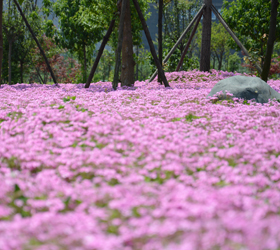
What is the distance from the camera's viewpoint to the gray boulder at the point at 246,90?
772 centimetres

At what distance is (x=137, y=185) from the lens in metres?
2.72

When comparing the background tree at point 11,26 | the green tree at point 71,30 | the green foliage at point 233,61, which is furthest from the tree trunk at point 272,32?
the green foliage at point 233,61

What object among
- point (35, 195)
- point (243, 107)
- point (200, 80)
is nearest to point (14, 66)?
point (200, 80)

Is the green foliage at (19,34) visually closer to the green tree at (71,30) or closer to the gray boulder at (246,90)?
the green tree at (71,30)

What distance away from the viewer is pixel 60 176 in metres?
3.11

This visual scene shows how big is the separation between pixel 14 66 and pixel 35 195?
30090 millimetres

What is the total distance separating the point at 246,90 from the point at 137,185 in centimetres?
614

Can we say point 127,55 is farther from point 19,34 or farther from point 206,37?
point 19,34

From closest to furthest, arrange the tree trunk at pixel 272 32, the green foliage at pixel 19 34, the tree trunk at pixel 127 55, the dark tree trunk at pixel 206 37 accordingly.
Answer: the tree trunk at pixel 272 32, the tree trunk at pixel 127 55, the dark tree trunk at pixel 206 37, the green foliage at pixel 19 34

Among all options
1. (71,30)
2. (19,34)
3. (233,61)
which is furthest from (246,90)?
(233,61)

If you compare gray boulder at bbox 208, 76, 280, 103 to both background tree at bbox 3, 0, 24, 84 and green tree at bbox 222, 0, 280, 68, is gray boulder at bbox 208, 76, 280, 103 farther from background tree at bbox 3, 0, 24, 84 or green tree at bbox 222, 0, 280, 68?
background tree at bbox 3, 0, 24, 84

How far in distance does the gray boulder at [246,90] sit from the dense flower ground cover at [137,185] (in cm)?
266

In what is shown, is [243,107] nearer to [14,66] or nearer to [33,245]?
[33,245]

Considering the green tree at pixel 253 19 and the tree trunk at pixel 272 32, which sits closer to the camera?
the tree trunk at pixel 272 32
